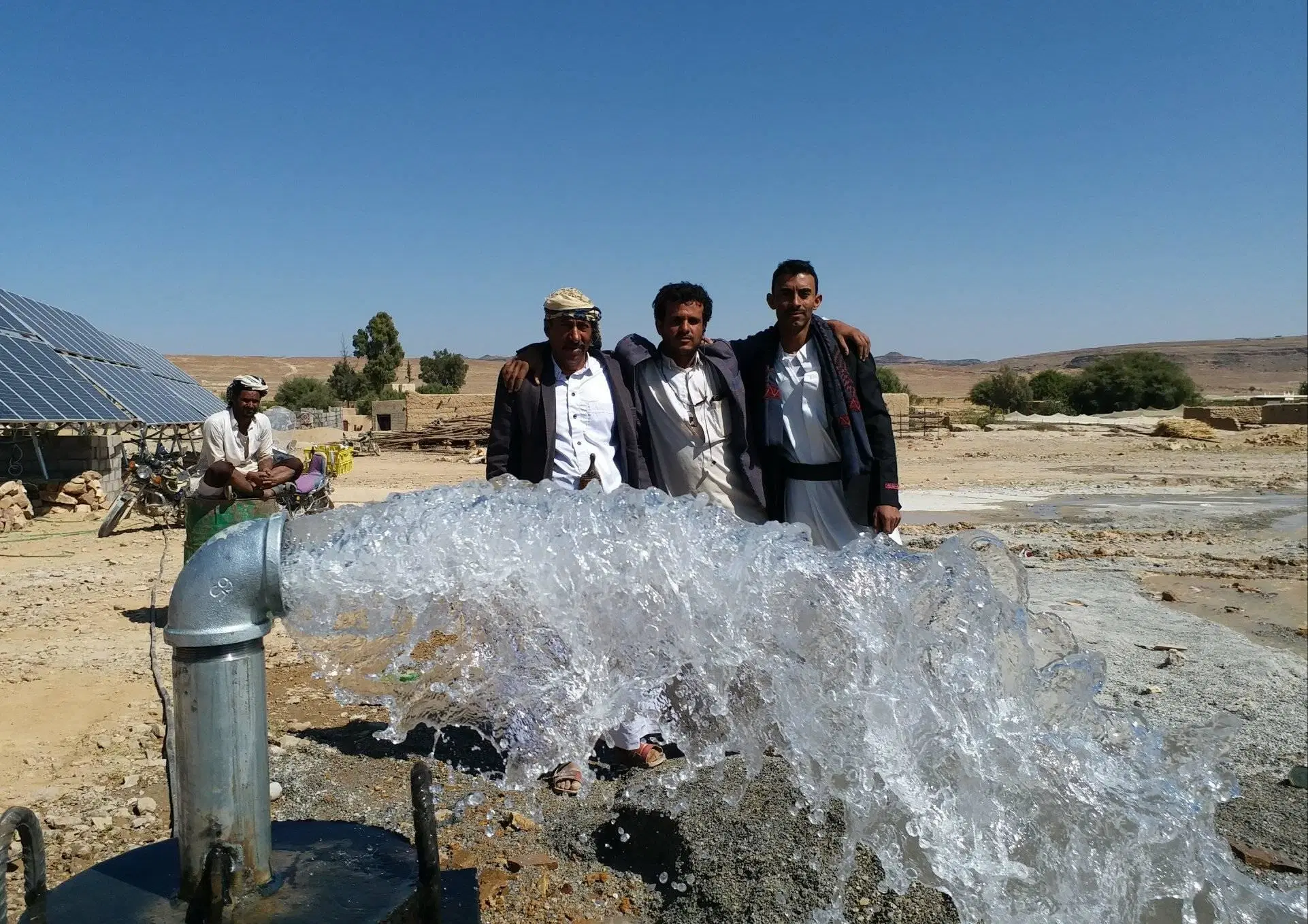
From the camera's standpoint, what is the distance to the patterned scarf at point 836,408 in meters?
3.26

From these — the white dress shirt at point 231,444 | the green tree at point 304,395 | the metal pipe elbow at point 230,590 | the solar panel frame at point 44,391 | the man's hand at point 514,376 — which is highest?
the green tree at point 304,395

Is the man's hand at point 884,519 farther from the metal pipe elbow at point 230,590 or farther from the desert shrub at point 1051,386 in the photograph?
the desert shrub at point 1051,386

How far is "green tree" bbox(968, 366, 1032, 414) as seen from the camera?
144 feet

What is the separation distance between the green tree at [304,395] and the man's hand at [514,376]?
132 ft

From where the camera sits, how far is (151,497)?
10.0m

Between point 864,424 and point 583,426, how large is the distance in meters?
1.01

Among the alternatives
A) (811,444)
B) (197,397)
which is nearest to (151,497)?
(197,397)

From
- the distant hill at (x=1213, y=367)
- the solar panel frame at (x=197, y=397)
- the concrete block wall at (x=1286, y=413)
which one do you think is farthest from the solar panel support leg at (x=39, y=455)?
the distant hill at (x=1213, y=367)

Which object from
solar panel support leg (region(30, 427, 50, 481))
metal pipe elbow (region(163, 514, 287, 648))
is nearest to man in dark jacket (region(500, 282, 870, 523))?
metal pipe elbow (region(163, 514, 287, 648))

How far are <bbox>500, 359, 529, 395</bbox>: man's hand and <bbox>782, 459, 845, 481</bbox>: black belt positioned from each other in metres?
0.99

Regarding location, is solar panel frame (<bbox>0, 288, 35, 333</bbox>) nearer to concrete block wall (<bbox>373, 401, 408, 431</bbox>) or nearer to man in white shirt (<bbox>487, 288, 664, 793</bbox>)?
man in white shirt (<bbox>487, 288, 664, 793</bbox>)

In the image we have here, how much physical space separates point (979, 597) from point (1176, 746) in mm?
1597

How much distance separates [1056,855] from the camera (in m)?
2.36

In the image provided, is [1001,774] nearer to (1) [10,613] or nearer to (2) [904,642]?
(2) [904,642]
